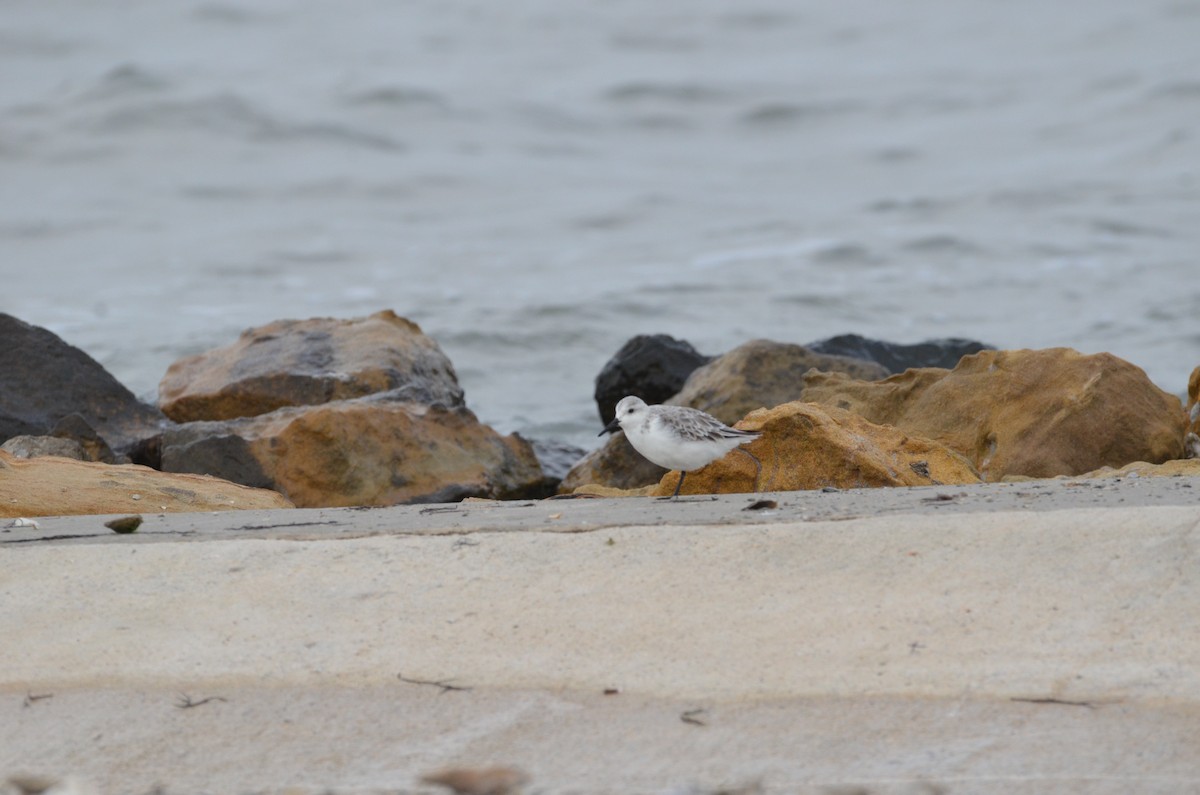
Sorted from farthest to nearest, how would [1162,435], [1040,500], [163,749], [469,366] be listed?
1. [469,366]
2. [1162,435]
3. [1040,500]
4. [163,749]

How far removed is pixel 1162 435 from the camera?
709cm

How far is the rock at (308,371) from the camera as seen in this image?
363 inches

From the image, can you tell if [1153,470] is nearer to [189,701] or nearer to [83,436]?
[189,701]

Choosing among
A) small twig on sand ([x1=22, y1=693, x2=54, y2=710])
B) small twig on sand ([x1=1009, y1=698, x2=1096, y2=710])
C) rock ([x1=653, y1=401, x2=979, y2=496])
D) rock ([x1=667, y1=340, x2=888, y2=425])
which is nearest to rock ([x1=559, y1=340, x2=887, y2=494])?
rock ([x1=667, y1=340, x2=888, y2=425])

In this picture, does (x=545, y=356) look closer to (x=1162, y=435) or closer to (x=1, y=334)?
(x=1, y=334)

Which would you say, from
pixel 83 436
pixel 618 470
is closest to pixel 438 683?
pixel 83 436

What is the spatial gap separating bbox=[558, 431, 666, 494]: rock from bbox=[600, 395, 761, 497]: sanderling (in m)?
2.72

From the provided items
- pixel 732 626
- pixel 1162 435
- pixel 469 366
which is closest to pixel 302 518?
pixel 732 626

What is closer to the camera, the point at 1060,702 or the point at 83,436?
the point at 1060,702

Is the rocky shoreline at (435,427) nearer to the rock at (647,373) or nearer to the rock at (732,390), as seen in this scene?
the rock at (732,390)

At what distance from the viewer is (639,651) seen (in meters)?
3.76

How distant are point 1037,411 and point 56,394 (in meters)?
5.64

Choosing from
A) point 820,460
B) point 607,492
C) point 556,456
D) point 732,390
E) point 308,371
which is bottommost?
point 556,456

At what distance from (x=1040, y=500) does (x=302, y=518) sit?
254 cm
